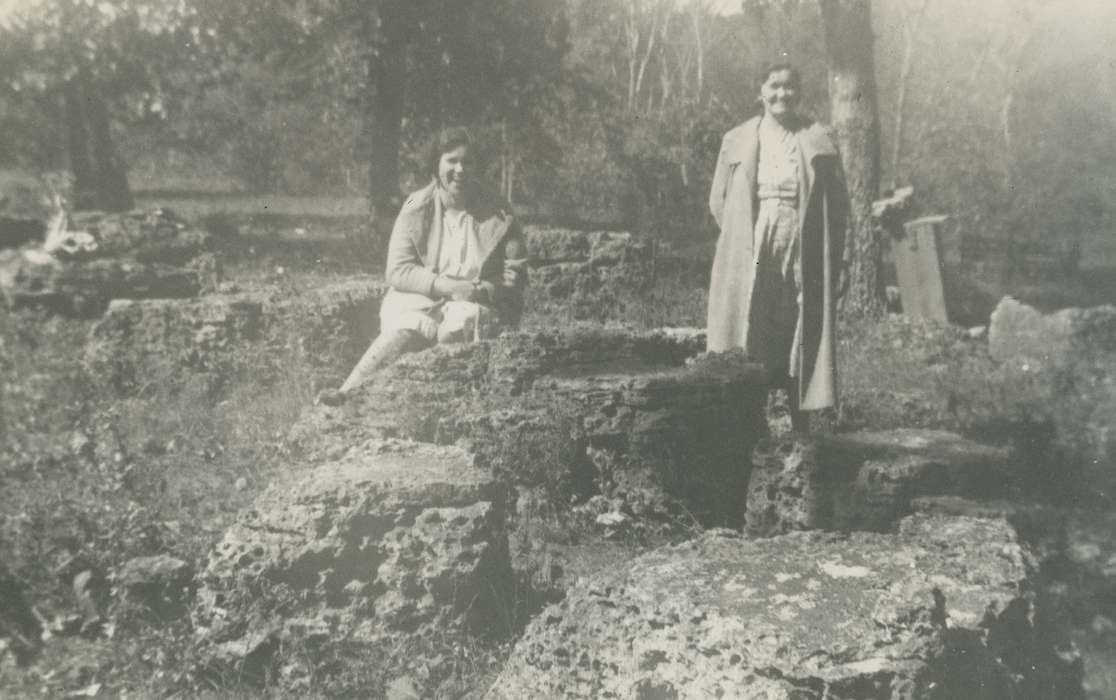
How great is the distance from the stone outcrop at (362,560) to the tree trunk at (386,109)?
8.39 meters

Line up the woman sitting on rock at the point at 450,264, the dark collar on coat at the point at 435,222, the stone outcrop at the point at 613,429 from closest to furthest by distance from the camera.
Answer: the stone outcrop at the point at 613,429, the woman sitting on rock at the point at 450,264, the dark collar on coat at the point at 435,222

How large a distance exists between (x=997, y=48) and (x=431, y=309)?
3221 centimetres

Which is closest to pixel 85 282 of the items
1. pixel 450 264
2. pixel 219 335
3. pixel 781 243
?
pixel 219 335

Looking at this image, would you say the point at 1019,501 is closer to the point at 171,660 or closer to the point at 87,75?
the point at 171,660

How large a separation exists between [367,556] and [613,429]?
147 centimetres

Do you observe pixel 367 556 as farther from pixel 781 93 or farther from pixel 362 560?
pixel 781 93

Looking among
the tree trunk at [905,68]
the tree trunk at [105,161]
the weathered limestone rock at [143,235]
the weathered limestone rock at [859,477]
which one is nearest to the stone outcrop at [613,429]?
the weathered limestone rock at [859,477]

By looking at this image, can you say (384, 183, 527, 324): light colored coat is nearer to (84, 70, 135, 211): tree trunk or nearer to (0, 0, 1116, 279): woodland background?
(0, 0, 1116, 279): woodland background

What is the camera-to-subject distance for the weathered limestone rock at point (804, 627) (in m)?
2.35

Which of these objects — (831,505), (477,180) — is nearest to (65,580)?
(477,180)

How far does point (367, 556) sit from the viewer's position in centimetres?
351

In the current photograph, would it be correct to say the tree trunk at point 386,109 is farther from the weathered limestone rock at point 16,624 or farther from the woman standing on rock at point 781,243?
the weathered limestone rock at point 16,624

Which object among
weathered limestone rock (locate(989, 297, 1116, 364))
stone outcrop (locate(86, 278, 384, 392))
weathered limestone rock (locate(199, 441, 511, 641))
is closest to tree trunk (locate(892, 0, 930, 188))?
weathered limestone rock (locate(989, 297, 1116, 364))

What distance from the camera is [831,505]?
4426 millimetres
